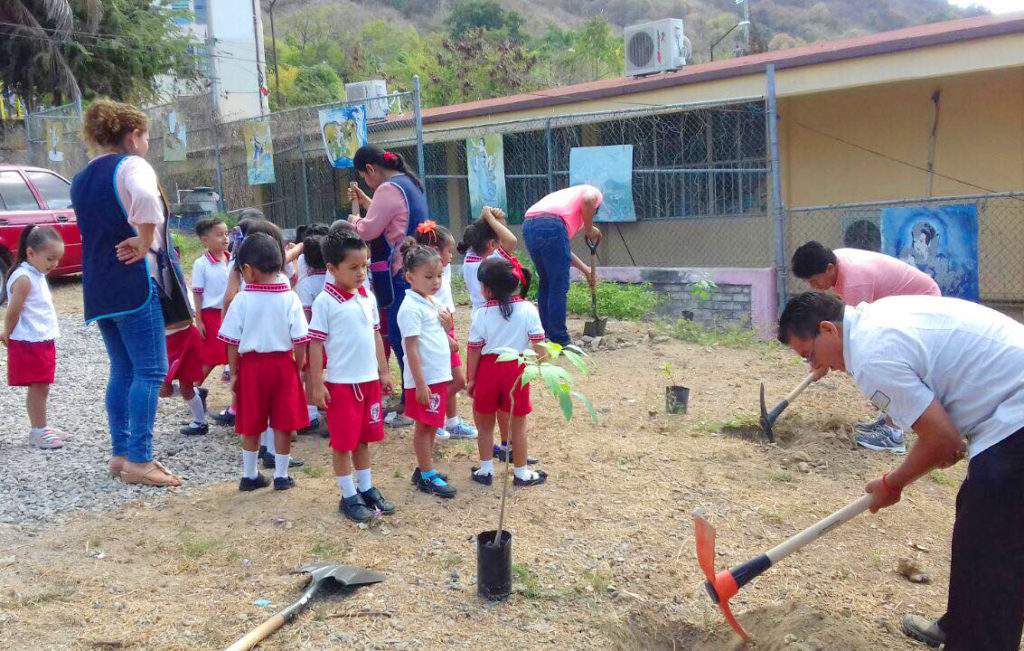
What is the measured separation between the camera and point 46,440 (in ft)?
17.1

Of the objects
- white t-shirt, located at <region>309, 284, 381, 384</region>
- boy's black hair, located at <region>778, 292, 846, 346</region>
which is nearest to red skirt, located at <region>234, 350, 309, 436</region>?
white t-shirt, located at <region>309, 284, 381, 384</region>

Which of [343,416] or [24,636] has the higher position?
[343,416]

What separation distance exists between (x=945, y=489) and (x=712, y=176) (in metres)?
7.39

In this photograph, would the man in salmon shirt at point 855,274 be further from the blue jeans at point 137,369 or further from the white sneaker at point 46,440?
the white sneaker at point 46,440

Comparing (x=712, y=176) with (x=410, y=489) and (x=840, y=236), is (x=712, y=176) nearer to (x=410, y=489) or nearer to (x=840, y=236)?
(x=840, y=236)

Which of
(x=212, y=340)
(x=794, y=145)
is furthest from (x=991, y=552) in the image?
(x=794, y=145)

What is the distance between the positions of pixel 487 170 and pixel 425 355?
745 centimetres

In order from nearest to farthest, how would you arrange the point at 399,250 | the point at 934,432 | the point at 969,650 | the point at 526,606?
the point at 934,432, the point at 969,650, the point at 526,606, the point at 399,250

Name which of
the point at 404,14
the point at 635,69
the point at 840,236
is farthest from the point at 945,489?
the point at 404,14

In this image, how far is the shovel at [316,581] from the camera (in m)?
2.98

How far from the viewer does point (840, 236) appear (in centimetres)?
1009

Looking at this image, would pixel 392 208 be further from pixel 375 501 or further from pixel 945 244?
pixel 945 244

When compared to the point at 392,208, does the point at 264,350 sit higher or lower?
lower

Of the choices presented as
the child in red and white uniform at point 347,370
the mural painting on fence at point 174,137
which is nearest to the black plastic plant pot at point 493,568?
the child in red and white uniform at point 347,370
